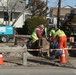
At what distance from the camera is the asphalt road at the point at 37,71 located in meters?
11.1

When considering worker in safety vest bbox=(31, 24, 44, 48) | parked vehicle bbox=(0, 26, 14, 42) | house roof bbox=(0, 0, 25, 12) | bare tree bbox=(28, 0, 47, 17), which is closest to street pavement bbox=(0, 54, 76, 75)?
worker in safety vest bbox=(31, 24, 44, 48)

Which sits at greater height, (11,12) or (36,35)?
(11,12)

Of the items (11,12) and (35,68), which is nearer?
(35,68)

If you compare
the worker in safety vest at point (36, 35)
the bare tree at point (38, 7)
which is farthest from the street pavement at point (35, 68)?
the bare tree at point (38, 7)

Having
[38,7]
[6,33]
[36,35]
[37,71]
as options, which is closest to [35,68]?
[37,71]

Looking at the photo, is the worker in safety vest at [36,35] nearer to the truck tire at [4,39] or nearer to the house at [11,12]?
the truck tire at [4,39]

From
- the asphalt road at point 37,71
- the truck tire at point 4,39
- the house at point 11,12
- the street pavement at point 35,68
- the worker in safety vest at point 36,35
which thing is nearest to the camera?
the asphalt road at point 37,71

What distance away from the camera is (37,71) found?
11531mm

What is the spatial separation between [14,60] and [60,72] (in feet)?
12.1

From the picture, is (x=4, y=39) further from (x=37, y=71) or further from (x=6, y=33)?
(x=37, y=71)

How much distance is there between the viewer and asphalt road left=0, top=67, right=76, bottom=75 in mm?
11078

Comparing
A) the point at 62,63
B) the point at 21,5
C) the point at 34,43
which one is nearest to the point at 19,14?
the point at 21,5

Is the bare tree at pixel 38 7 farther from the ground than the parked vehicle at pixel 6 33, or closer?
farther from the ground

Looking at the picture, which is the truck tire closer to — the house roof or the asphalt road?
the house roof
